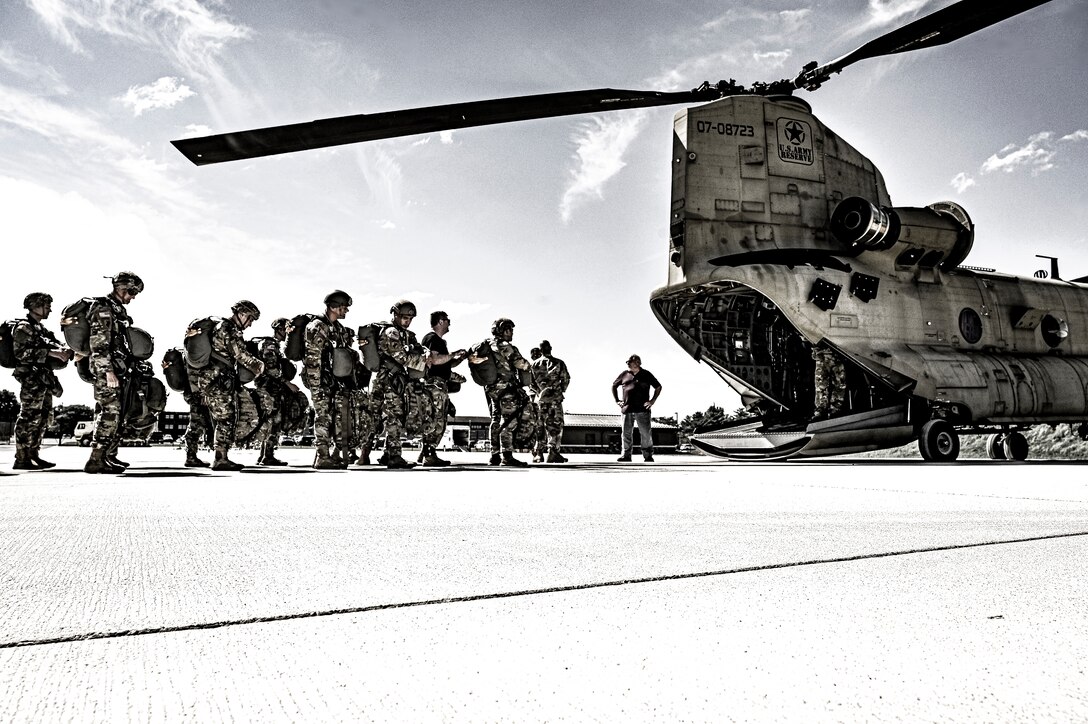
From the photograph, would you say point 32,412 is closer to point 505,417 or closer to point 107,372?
point 107,372

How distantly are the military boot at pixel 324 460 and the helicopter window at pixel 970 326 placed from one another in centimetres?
954

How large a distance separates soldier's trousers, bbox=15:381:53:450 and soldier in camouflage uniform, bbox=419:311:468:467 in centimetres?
354

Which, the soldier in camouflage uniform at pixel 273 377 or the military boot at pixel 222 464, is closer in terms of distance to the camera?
the military boot at pixel 222 464

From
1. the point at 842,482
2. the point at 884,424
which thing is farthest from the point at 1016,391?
the point at 842,482

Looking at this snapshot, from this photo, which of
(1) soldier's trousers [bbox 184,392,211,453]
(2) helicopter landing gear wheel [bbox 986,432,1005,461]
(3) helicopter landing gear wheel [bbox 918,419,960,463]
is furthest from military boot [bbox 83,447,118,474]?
(2) helicopter landing gear wheel [bbox 986,432,1005,461]

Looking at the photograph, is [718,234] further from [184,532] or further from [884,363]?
[184,532]

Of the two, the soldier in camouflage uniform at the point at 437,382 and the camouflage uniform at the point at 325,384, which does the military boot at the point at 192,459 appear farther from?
the soldier in camouflage uniform at the point at 437,382

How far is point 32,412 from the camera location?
6684mm

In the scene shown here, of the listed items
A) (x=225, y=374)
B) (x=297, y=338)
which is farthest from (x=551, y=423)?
(x=225, y=374)

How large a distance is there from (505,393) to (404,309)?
1.68m

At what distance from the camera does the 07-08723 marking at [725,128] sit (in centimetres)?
1030

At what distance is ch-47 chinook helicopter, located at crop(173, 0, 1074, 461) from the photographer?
1004cm

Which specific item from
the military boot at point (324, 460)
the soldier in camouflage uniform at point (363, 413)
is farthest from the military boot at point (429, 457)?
the military boot at point (324, 460)

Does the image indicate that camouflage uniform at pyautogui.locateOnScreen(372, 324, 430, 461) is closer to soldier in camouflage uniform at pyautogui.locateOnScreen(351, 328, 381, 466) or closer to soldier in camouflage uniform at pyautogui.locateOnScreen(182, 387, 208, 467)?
soldier in camouflage uniform at pyautogui.locateOnScreen(351, 328, 381, 466)
